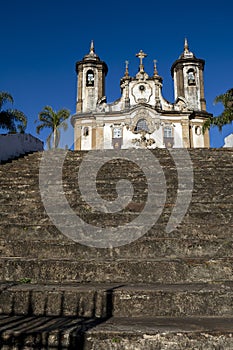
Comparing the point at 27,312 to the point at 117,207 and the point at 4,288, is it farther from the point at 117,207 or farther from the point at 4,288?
the point at 117,207

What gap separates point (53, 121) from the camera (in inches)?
1091

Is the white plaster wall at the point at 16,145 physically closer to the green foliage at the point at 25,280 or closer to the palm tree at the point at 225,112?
the green foliage at the point at 25,280

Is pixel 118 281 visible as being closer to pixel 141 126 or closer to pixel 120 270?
pixel 120 270

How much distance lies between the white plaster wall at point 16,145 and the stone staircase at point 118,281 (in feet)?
14.6

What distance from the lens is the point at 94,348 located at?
2.69 meters

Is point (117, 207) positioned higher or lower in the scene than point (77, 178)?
lower

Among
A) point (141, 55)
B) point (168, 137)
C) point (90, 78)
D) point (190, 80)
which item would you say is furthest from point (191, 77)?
point (90, 78)

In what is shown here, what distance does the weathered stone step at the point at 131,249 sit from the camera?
4.49 m

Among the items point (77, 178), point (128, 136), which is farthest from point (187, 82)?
point (77, 178)

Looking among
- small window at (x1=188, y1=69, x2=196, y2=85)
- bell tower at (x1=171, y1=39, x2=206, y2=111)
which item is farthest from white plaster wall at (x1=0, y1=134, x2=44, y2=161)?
small window at (x1=188, y1=69, x2=196, y2=85)

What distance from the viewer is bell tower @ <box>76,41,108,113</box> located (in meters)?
32.0

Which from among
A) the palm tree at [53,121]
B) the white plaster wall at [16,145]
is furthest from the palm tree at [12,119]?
the palm tree at [53,121]

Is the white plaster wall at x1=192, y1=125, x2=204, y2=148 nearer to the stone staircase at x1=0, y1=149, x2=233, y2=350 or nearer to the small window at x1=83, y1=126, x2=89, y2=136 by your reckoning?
the small window at x1=83, y1=126, x2=89, y2=136

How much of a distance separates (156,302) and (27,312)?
1.28 meters
